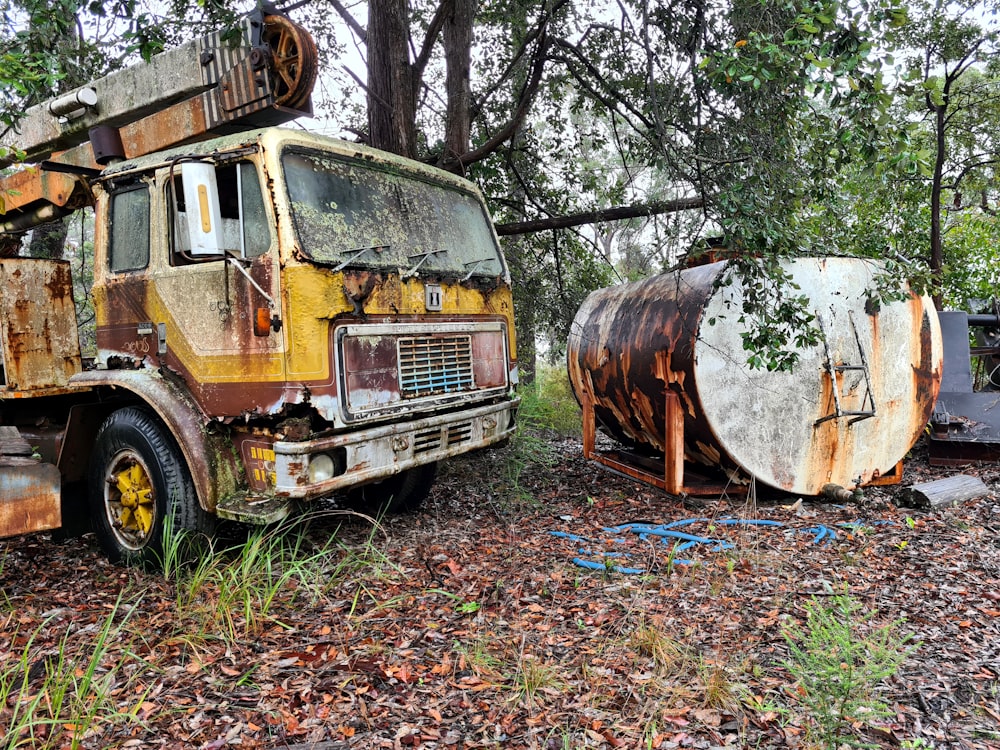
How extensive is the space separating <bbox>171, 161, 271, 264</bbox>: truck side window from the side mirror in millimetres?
151

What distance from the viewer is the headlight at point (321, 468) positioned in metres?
3.64

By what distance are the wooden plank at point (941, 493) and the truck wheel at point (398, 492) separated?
3536mm

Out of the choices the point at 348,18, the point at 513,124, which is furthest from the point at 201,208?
the point at 348,18

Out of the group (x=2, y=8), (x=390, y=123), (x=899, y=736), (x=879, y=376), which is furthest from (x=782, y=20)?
(x=2, y=8)

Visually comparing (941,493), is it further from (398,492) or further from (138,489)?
(138,489)

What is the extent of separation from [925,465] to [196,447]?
20.5ft

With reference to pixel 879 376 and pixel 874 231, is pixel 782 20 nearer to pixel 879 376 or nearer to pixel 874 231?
pixel 879 376

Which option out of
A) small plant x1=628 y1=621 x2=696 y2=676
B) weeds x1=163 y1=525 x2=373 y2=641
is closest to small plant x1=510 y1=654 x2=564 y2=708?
small plant x1=628 y1=621 x2=696 y2=676

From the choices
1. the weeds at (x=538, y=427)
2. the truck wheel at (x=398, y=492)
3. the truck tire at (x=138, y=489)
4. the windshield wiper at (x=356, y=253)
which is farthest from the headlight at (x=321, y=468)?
the weeds at (x=538, y=427)

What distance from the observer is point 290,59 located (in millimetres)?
4137

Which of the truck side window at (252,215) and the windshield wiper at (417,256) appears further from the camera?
the windshield wiper at (417,256)

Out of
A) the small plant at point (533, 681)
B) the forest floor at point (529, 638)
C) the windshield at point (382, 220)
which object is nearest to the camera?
the forest floor at point (529, 638)

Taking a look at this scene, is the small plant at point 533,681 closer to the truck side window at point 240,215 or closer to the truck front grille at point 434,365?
the truck front grille at point 434,365

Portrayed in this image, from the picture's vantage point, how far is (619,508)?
543cm
